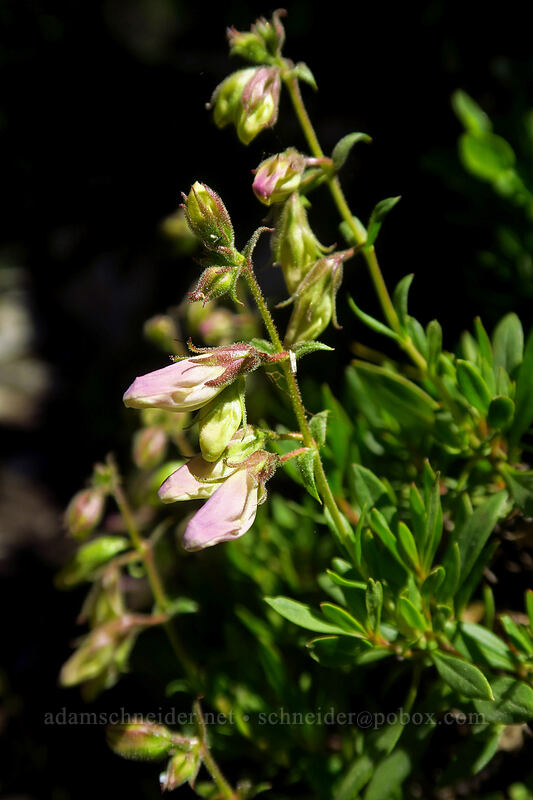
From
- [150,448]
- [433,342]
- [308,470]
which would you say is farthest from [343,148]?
[150,448]

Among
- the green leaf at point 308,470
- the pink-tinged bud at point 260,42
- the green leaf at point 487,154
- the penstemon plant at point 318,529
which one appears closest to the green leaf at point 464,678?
the penstemon plant at point 318,529

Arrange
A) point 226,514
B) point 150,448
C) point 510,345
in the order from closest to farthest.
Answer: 1. point 226,514
2. point 510,345
3. point 150,448

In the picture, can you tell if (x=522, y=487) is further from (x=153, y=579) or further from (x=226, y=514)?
(x=153, y=579)

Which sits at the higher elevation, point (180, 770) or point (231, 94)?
point (231, 94)

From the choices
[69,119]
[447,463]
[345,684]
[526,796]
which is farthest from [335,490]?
[69,119]

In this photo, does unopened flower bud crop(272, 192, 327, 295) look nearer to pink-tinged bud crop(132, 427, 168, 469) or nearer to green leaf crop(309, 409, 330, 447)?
green leaf crop(309, 409, 330, 447)

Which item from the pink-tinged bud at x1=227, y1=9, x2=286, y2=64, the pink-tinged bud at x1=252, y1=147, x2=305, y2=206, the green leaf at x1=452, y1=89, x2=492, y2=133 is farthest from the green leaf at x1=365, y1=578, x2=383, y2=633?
the green leaf at x1=452, y1=89, x2=492, y2=133

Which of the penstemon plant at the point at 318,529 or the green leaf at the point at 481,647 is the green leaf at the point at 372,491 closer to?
the penstemon plant at the point at 318,529
